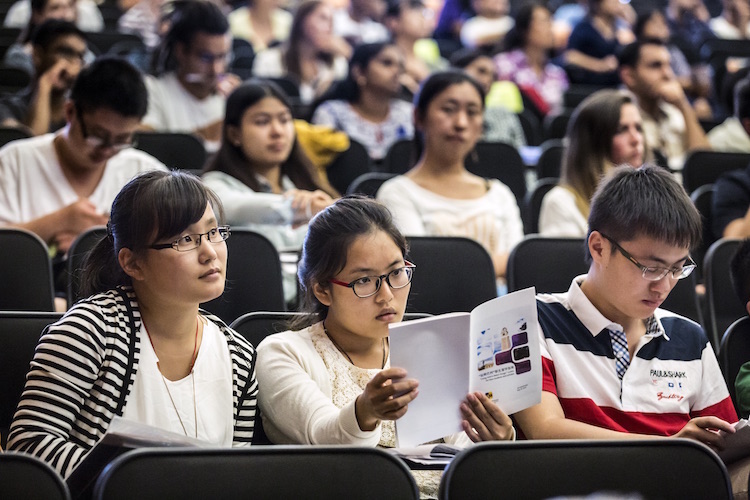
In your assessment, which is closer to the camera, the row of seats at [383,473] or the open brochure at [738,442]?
the row of seats at [383,473]

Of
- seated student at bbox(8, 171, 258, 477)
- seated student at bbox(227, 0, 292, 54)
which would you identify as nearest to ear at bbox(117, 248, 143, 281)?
seated student at bbox(8, 171, 258, 477)

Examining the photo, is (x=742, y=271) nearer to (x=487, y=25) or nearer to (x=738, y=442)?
(x=738, y=442)

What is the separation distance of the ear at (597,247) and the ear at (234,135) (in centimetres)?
172

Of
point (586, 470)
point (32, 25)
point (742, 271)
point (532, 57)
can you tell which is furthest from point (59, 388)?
point (532, 57)

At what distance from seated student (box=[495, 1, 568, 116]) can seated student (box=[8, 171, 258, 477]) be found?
4.72 m

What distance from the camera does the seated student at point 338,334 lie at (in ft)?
7.20

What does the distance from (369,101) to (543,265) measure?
2.26m

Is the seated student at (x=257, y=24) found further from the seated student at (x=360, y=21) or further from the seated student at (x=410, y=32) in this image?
the seated student at (x=410, y=32)

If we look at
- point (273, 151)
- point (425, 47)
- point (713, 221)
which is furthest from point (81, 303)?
point (425, 47)

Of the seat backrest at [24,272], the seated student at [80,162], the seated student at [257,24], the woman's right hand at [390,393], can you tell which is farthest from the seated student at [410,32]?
the woman's right hand at [390,393]

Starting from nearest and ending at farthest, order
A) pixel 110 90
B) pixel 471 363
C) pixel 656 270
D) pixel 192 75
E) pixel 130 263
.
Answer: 1. pixel 471 363
2. pixel 130 263
3. pixel 656 270
4. pixel 110 90
5. pixel 192 75

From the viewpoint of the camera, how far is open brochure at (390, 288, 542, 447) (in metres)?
2.04

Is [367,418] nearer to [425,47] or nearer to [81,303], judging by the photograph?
[81,303]

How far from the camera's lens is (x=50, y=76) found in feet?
15.0
